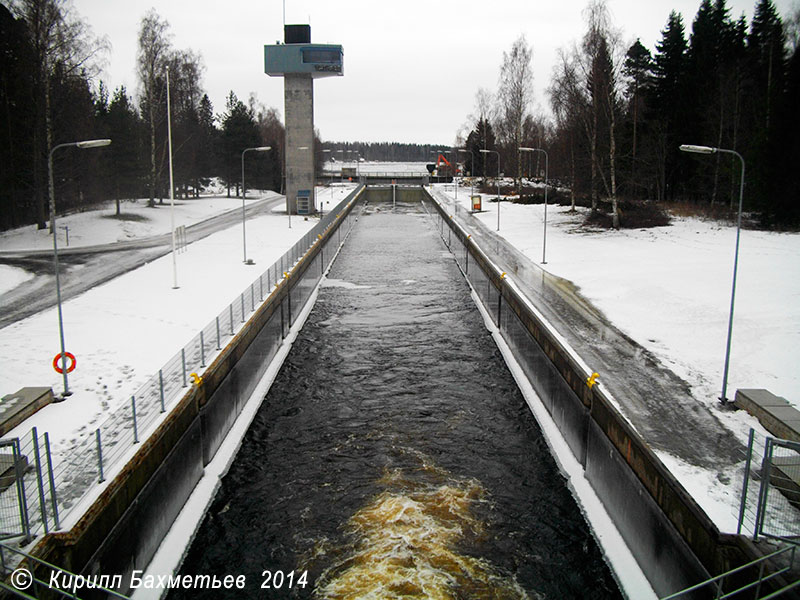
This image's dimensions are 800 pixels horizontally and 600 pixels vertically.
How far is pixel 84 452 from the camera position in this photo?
11039 millimetres

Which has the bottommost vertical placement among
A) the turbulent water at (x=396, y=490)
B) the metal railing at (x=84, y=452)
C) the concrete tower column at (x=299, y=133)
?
the turbulent water at (x=396, y=490)

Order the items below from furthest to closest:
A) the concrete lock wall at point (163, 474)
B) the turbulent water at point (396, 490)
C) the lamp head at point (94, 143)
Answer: the lamp head at point (94, 143)
the turbulent water at point (396, 490)
the concrete lock wall at point (163, 474)

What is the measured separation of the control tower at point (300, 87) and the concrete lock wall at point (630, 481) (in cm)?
3844

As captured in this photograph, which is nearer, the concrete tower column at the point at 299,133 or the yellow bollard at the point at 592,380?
the yellow bollard at the point at 592,380

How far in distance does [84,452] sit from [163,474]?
88.7 inches

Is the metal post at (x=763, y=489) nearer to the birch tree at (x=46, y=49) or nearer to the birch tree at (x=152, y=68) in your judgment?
the birch tree at (x=46, y=49)

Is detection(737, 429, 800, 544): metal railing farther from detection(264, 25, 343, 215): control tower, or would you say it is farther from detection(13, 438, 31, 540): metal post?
detection(264, 25, 343, 215): control tower

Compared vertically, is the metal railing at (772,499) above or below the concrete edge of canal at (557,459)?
above

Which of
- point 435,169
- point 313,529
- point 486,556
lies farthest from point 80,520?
point 435,169

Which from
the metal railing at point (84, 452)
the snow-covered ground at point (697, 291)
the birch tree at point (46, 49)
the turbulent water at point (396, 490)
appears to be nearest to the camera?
the metal railing at point (84, 452)

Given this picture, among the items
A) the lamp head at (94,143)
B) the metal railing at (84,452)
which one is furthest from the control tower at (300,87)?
the lamp head at (94,143)

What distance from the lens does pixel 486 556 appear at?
12602 millimetres

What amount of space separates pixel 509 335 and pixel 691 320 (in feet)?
23.0

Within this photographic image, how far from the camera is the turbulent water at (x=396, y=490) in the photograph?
12.1 metres
